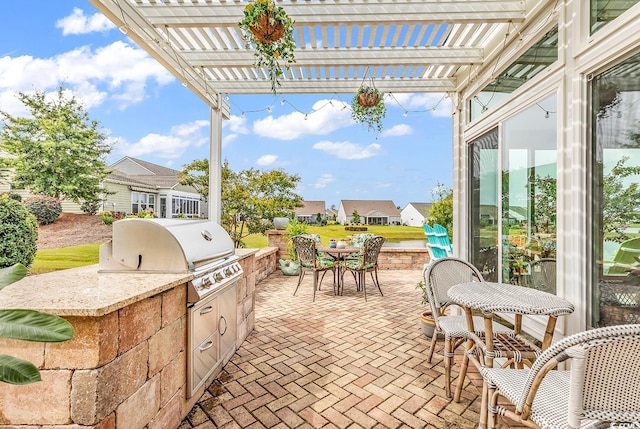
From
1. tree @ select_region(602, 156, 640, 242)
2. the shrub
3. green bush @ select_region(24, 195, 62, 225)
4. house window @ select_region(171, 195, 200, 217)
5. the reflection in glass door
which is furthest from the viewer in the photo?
house window @ select_region(171, 195, 200, 217)

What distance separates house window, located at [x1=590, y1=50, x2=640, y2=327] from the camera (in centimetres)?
166

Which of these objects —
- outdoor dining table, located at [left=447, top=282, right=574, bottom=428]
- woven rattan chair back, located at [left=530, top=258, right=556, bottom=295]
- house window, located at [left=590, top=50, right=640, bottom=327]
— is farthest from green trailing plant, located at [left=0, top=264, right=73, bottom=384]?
woven rattan chair back, located at [left=530, top=258, right=556, bottom=295]

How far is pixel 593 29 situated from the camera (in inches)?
74.2

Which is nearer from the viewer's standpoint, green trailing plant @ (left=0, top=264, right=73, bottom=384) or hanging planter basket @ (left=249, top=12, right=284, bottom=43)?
green trailing plant @ (left=0, top=264, right=73, bottom=384)

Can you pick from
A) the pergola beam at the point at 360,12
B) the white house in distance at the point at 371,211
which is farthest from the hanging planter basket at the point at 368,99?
the white house in distance at the point at 371,211

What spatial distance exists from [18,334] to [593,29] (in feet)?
10.2

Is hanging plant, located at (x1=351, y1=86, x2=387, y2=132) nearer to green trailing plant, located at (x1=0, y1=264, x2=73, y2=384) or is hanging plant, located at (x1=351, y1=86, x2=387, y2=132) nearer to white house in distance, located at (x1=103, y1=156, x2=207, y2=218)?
green trailing plant, located at (x1=0, y1=264, x2=73, y2=384)

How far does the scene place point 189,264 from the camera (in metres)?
2.05

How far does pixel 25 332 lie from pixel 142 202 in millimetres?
A: 13499

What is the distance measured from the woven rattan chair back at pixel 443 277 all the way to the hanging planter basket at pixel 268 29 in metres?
2.20

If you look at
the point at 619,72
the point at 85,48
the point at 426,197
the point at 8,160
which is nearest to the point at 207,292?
the point at 619,72

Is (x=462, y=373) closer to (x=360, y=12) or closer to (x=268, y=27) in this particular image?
(x=268, y=27)

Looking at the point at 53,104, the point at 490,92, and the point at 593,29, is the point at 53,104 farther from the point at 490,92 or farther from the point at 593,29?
the point at 593,29

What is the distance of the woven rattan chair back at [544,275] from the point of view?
225 centimetres
